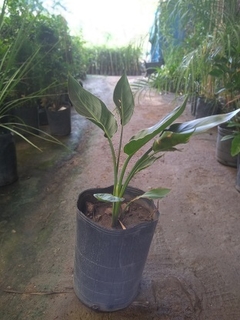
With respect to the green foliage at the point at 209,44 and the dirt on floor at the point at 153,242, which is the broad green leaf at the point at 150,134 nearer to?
the dirt on floor at the point at 153,242

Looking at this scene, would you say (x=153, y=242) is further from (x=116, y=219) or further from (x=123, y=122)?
(x=123, y=122)

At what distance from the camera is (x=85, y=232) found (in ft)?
3.44

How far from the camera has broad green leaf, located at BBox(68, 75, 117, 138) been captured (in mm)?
980

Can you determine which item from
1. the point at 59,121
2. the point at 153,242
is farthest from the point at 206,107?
the point at 153,242

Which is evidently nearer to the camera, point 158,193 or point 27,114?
point 158,193

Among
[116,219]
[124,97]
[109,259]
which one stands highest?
[124,97]

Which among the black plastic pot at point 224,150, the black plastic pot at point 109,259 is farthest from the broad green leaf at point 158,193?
the black plastic pot at point 224,150

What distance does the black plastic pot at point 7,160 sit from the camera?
1.94m

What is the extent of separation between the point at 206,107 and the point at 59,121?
1.74m

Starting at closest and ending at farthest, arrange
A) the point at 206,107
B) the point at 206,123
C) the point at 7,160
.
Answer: the point at 206,123 < the point at 7,160 < the point at 206,107

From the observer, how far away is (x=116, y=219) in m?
1.07

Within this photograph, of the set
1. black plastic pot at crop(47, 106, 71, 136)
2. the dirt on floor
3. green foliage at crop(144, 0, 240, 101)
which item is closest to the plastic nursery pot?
black plastic pot at crop(47, 106, 71, 136)

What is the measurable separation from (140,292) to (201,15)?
Result: 222cm

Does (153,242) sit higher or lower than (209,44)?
lower
